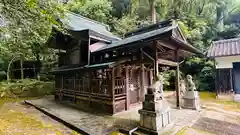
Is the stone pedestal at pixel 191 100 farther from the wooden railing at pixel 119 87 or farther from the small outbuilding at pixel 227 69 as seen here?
the small outbuilding at pixel 227 69

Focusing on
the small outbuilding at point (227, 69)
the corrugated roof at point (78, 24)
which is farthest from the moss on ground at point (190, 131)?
the small outbuilding at point (227, 69)

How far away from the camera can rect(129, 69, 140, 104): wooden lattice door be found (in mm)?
7516

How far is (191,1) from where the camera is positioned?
16688mm

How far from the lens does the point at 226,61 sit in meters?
9.93

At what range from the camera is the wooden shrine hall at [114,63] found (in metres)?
5.70

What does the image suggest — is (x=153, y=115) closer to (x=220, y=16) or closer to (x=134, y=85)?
(x=134, y=85)

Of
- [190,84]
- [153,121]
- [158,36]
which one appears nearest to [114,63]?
[158,36]

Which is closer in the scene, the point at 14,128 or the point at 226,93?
the point at 14,128

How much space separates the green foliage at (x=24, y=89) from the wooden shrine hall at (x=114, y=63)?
4443mm

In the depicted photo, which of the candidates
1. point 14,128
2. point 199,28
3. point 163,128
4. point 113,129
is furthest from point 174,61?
point 199,28

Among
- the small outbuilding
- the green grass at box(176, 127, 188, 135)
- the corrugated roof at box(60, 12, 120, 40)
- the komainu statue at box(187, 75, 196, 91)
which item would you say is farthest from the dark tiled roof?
Result: the green grass at box(176, 127, 188, 135)

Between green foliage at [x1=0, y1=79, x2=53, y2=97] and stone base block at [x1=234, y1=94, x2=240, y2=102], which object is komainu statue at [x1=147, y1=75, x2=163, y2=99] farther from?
green foliage at [x1=0, y1=79, x2=53, y2=97]

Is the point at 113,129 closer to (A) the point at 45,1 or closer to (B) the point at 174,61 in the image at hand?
(B) the point at 174,61

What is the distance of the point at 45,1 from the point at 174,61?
5.51 meters
